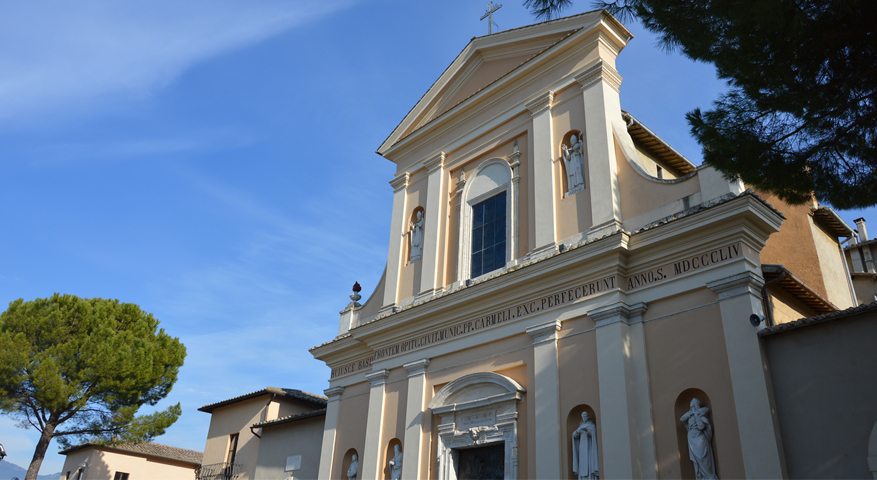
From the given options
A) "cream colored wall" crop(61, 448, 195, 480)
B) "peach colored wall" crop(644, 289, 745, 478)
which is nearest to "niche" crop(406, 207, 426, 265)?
"peach colored wall" crop(644, 289, 745, 478)

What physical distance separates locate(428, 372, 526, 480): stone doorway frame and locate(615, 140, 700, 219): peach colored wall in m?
3.23

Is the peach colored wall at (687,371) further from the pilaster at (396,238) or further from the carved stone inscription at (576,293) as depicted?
the pilaster at (396,238)

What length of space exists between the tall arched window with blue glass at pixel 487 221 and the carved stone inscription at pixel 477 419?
2548 mm

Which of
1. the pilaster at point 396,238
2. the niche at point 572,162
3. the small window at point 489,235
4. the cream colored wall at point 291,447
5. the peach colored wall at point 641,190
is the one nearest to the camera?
the peach colored wall at point 641,190

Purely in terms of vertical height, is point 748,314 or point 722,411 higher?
point 748,314

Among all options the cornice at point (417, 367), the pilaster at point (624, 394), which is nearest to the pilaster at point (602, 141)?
the pilaster at point (624, 394)

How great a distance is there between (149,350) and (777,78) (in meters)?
18.2

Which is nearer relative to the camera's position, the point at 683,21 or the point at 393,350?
the point at 683,21

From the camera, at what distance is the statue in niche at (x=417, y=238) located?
13.6 m

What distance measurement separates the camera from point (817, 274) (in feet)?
40.3

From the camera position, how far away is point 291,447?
49.8 feet

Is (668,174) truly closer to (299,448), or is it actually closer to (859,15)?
(859,15)

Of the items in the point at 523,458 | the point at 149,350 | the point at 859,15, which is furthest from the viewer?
the point at 149,350

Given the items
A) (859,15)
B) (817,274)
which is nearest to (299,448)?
(817,274)
